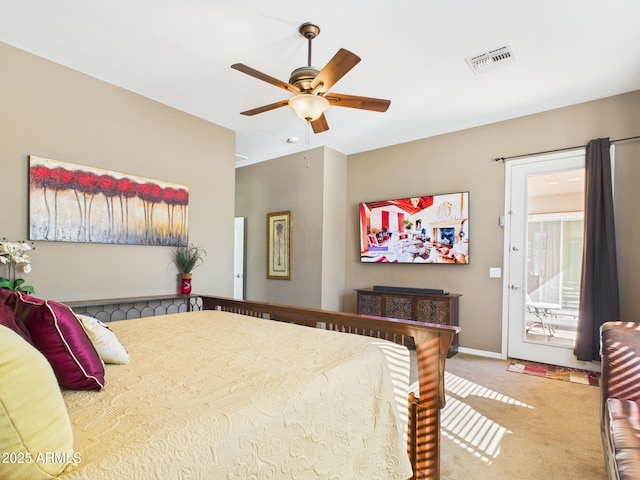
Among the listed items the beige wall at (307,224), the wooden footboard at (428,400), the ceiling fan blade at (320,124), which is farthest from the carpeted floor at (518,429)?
the ceiling fan blade at (320,124)

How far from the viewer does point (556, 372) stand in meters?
3.54

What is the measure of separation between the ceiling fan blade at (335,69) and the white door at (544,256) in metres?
2.82

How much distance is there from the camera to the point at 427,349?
5.62 feet

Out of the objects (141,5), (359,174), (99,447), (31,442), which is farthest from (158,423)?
(359,174)

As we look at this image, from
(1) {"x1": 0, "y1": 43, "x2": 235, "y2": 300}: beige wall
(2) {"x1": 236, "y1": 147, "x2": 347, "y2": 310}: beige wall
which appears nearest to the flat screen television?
(2) {"x1": 236, "y1": 147, "x2": 347, "y2": 310}: beige wall

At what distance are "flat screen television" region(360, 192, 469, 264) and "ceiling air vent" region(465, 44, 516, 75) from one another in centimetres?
164

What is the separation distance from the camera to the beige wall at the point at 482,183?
11.1ft

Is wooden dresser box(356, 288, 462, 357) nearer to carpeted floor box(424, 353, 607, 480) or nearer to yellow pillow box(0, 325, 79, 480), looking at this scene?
carpeted floor box(424, 353, 607, 480)

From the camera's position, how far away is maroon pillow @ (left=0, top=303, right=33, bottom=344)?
3.55 feet

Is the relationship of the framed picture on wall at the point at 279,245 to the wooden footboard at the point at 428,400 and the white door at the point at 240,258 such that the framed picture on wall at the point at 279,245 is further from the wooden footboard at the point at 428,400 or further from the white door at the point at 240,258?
the wooden footboard at the point at 428,400

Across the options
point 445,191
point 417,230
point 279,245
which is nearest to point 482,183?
point 445,191

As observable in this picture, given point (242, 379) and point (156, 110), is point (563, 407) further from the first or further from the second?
point (156, 110)

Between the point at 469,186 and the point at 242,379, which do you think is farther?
the point at 469,186

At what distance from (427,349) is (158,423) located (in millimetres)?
1255
